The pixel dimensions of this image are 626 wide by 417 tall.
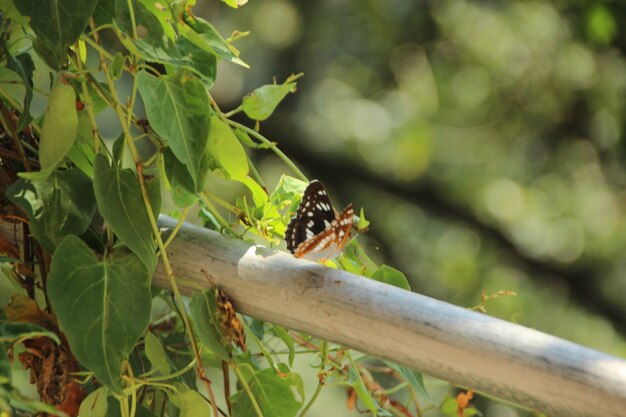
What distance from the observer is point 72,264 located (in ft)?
1.30

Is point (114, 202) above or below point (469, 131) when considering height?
above

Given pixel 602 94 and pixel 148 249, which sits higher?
pixel 148 249

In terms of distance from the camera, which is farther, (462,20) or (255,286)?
(462,20)

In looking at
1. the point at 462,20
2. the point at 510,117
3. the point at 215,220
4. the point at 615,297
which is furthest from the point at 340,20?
the point at 215,220

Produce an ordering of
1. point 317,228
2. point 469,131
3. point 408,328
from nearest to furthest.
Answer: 1. point 408,328
2. point 317,228
3. point 469,131

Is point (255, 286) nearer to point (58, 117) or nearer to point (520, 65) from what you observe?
point (58, 117)

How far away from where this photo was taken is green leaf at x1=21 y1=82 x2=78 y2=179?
39 centimetres

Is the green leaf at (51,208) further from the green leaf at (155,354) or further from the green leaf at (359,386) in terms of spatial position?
the green leaf at (359,386)

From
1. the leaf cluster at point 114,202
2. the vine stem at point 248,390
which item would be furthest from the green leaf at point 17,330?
the vine stem at point 248,390

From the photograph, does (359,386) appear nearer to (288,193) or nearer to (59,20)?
(288,193)

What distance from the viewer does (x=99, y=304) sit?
391mm

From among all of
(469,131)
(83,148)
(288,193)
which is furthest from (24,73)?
(469,131)

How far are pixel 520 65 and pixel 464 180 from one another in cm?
20

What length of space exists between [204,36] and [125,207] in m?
0.09
